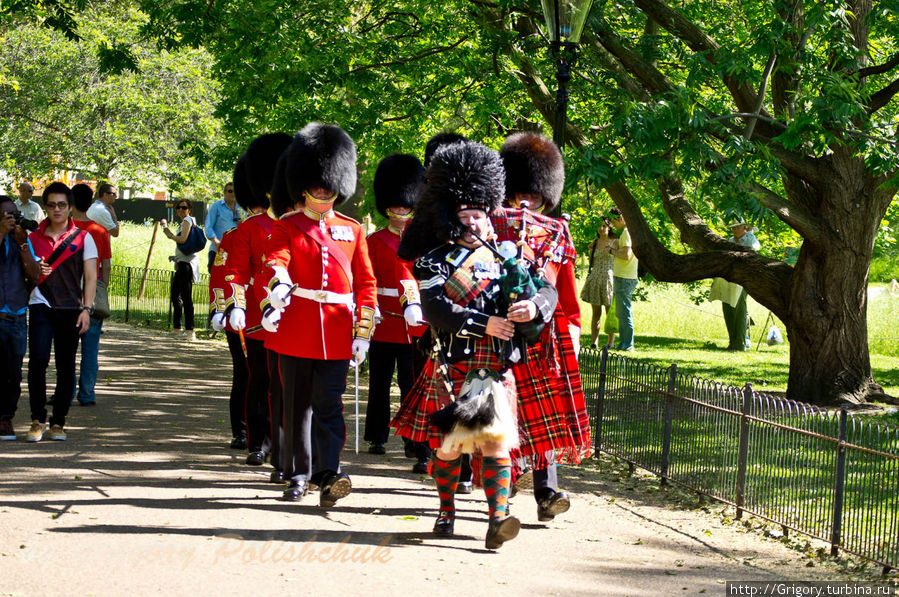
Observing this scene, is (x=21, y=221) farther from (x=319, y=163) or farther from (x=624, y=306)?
(x=624, y=306)

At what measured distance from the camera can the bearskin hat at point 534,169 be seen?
708 centimetres

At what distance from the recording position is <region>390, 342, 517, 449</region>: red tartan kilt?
6.31 meters

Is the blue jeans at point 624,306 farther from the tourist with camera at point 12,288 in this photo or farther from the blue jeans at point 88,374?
the tourist with camera at point 12,288

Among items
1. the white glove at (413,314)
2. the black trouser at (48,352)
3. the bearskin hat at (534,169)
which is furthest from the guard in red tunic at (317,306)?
the black trouser at (48,352)

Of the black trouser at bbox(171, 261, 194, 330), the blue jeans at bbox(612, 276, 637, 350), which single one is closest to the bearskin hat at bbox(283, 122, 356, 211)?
the blue jeans at bbox(612, 276, 637, 350)

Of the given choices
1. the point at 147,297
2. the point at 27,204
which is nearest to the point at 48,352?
the point at 27,204

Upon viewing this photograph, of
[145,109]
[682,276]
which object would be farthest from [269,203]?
[145,109]

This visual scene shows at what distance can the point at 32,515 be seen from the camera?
21.7ft

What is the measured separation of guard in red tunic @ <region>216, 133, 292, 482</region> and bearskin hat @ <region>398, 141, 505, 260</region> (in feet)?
5.37

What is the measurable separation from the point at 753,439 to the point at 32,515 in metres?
4.51

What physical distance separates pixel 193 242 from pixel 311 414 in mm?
11254

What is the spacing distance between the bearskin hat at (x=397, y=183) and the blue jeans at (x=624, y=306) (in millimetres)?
8937

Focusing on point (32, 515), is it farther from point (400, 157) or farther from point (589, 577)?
point (400, 157)

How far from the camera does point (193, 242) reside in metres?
18.0
